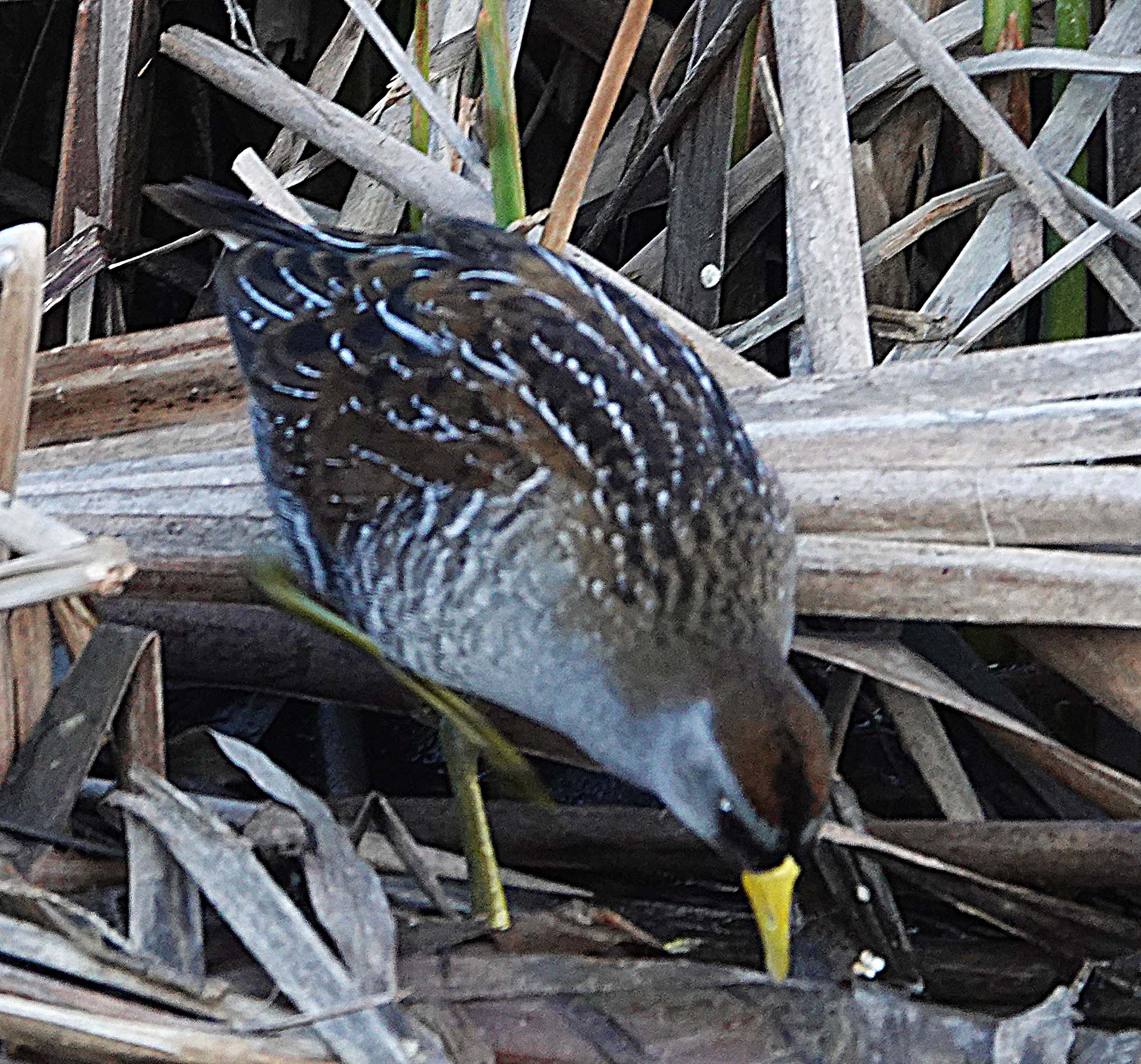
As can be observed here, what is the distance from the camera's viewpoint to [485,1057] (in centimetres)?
143

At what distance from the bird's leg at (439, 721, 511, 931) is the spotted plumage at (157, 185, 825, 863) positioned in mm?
166

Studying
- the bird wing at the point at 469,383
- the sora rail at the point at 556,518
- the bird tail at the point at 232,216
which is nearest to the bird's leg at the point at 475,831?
the sora rail at the point at 556,518

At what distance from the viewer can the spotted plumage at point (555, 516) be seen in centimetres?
162

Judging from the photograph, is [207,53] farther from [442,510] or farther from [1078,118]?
[1078,118]

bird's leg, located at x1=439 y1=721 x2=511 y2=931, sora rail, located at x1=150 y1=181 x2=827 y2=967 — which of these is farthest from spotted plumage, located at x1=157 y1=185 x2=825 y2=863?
bird's leg, located at x1=439 y1=721 x2=511 y2=931

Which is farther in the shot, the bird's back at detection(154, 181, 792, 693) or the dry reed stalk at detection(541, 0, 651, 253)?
the dry reed stalk at detection(541, 0, 651, 253)

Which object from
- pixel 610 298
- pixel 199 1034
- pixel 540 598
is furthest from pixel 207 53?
pixel 199 1034

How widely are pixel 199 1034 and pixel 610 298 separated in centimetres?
93

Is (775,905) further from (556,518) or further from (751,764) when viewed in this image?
(556,518)

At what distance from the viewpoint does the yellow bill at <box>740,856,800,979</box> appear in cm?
152

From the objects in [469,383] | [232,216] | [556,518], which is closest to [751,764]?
[556,518]

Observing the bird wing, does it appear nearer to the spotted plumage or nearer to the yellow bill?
the spotted plumage

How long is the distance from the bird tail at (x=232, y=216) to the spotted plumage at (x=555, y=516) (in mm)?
206

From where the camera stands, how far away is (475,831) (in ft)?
5.89
